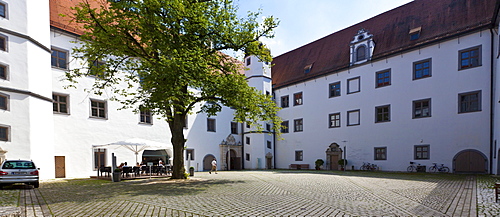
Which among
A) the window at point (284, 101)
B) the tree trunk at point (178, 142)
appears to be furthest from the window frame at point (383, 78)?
the tree trunk at point (178, 142)

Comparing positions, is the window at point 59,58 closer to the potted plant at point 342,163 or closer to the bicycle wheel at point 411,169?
the potted plant at point 342,163

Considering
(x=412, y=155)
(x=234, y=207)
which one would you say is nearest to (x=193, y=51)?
(x=234, y=207)

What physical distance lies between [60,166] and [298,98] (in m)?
22.7

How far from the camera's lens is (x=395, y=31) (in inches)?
1060

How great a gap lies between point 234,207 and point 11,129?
590 inches

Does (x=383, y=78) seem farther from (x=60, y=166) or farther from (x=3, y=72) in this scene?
(x=3, y=72)

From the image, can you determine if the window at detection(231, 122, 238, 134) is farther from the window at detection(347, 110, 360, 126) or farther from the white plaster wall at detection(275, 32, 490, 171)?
the window at detection(347, 110, 360, 126)

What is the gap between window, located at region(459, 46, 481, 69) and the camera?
20.7 meters

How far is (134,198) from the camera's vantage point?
32.0ft

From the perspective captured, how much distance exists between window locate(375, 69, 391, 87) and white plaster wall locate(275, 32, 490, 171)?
1.18ft

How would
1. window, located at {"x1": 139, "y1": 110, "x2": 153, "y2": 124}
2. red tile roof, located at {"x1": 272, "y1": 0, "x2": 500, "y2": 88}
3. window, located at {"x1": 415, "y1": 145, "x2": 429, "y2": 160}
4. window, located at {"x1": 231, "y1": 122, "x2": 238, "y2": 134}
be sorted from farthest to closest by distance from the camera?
window, located at {"x1": 231, "y1": 122, "x2": 238, "y2": 134}, window, located at {"x1": 139, "y1": 110, "x2": 153, "y2": 124}, window, located at {"x1": 415, "y1": 145, "x2": 429, "y2": 160}, red tile roof, located at {"x1": 272, "y1": 0, "x2": 500, "y2": 88}

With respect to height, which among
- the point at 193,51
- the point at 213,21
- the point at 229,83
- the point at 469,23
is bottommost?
the point at 229,83

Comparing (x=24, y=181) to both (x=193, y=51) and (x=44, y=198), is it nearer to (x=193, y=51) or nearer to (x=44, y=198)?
(x=44, y=198)

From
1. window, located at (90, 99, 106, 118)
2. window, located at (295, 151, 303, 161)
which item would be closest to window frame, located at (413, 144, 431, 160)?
window, located at (295, 151, 303, 161)
